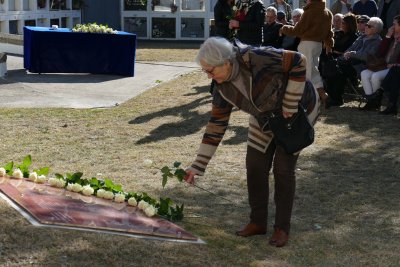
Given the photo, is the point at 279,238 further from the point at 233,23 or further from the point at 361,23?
the point at 361,23

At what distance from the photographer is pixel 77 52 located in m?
14.3

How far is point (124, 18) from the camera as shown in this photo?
26.5 metres

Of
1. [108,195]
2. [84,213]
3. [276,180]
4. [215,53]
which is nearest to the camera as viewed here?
[215,53]

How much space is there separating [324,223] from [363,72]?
5617 millimetres

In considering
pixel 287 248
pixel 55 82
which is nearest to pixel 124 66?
pixel 55 82

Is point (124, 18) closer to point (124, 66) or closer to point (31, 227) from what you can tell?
point (124, 66)

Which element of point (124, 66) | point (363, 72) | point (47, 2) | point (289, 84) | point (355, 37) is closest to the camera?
point (289, 84)

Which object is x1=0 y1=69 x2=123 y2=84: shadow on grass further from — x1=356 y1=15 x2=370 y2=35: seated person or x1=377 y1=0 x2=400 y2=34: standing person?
x1=377 y1=0 x2=400 y2=34: standing person

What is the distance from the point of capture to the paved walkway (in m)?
11.2

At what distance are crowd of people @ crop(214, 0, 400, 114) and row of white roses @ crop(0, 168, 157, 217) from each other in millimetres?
4905

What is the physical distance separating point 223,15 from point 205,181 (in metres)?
4.95

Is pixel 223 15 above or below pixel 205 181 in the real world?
above

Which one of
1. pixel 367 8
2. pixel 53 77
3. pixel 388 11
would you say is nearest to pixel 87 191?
pixel 388 11

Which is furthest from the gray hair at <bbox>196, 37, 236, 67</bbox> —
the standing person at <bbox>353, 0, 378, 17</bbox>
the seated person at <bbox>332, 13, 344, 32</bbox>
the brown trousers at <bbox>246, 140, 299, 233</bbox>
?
the standing person at <bbox>353, 0, 378, 17</bbox>
